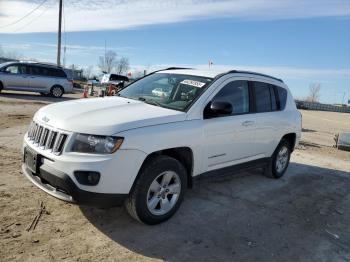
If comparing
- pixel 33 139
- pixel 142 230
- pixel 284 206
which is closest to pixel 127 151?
pixel 142 230

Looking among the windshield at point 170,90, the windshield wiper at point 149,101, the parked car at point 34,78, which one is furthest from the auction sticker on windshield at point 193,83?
the parked car at point 34,78

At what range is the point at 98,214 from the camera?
4.80m

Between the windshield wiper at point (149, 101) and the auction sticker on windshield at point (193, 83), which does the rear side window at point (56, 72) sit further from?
the auction sticker on windshield at point (193, 83)

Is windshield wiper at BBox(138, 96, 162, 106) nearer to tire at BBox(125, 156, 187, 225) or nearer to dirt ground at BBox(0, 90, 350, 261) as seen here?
tire at BBox(125, 156, 187, 225)

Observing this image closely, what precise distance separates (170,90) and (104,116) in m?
1.36

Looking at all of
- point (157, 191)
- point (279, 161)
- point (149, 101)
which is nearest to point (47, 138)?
point (157, 191)

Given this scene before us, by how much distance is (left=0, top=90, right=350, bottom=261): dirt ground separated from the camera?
3.98m

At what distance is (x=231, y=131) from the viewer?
552cm

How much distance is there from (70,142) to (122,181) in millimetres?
681

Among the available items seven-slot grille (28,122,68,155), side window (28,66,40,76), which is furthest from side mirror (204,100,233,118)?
side window (28,66,40,76)

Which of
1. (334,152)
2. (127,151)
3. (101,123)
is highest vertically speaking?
(101,123)

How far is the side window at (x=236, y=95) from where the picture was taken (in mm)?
5543

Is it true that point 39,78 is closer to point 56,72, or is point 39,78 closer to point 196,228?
point 56,72

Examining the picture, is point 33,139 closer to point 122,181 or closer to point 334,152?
point 122,181
